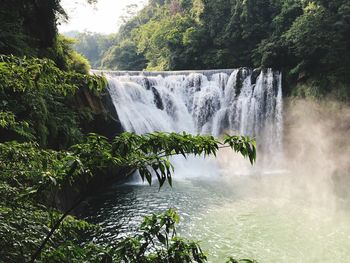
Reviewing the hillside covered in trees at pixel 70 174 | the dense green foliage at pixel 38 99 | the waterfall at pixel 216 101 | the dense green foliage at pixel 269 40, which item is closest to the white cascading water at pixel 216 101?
the waterfall at pixel 216 101

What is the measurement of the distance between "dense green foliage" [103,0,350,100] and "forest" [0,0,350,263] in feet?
0.29

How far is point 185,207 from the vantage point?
12297mm

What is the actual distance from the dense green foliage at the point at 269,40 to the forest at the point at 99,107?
0.29 feet

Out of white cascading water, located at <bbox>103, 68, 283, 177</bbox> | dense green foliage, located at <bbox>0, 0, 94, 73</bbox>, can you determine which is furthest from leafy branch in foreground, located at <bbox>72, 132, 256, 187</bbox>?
white cascading water, located at <bbox>103, 68, 283, 177</bbox>

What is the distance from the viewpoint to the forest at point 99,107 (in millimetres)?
2266

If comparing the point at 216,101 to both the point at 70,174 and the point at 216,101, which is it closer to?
the point at 216,101

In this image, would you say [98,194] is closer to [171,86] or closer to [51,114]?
[51,114]

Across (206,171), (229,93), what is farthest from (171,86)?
(206,171)

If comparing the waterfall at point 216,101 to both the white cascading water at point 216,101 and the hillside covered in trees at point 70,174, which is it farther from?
the hillside covered in trees at point 70,174

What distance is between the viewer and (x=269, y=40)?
26078 millimetres

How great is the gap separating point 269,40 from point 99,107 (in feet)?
55.4

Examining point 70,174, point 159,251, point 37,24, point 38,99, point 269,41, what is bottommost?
point 159,251

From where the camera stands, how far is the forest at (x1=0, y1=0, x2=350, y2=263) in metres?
2.27

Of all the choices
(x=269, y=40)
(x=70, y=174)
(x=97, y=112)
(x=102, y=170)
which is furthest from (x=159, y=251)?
(x=269, y=40)
